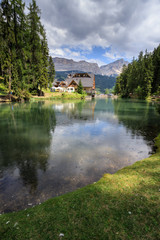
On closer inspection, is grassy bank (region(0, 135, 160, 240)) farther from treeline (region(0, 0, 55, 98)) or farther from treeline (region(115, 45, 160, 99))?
treeline (region(115, 45, 160, 99))

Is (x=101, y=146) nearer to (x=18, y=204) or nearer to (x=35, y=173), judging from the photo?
(x=35, y=173)

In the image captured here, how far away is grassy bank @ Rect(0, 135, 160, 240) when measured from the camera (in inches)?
140

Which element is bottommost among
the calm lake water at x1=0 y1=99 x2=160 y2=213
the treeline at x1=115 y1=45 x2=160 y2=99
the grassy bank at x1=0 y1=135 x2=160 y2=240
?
the calm lake water at x1=0 y1=99 x2=160 y2=213

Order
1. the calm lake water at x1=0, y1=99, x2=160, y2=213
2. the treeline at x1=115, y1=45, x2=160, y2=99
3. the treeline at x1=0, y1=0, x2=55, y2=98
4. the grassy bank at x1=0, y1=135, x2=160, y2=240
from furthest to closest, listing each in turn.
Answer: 1. the treeline at x1=115, y1=45, x2=160, y2=99
2. the treeline at x1=0, y1=0, x2=55, y2=98
3. the calm lake water at x1=0, y1=99, x2=160, y2=213
4. the grassy bank at x1=0, y1=135, x2=160, y2=240

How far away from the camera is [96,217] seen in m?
A: 4.06

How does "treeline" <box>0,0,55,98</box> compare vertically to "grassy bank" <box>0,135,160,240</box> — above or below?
above

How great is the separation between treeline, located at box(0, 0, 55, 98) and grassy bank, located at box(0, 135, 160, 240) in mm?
53740

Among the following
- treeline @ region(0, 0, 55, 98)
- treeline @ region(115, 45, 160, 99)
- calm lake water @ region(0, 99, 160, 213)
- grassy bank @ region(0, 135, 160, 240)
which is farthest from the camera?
treeline @ region(115, 45, 160, 99)

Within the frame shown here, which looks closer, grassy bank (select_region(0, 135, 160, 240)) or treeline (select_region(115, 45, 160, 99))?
grassy bank (select_region(0, 135, 160, 240))

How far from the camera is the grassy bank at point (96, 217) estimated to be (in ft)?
Answer: 11.7

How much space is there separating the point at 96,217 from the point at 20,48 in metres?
66.6

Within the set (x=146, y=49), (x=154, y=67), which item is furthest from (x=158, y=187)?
(x=146, y=49)

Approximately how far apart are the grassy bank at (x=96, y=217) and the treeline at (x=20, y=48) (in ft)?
176

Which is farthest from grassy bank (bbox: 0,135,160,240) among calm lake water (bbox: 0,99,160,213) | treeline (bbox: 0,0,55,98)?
treeline (bbox: 0,0,55,98)
